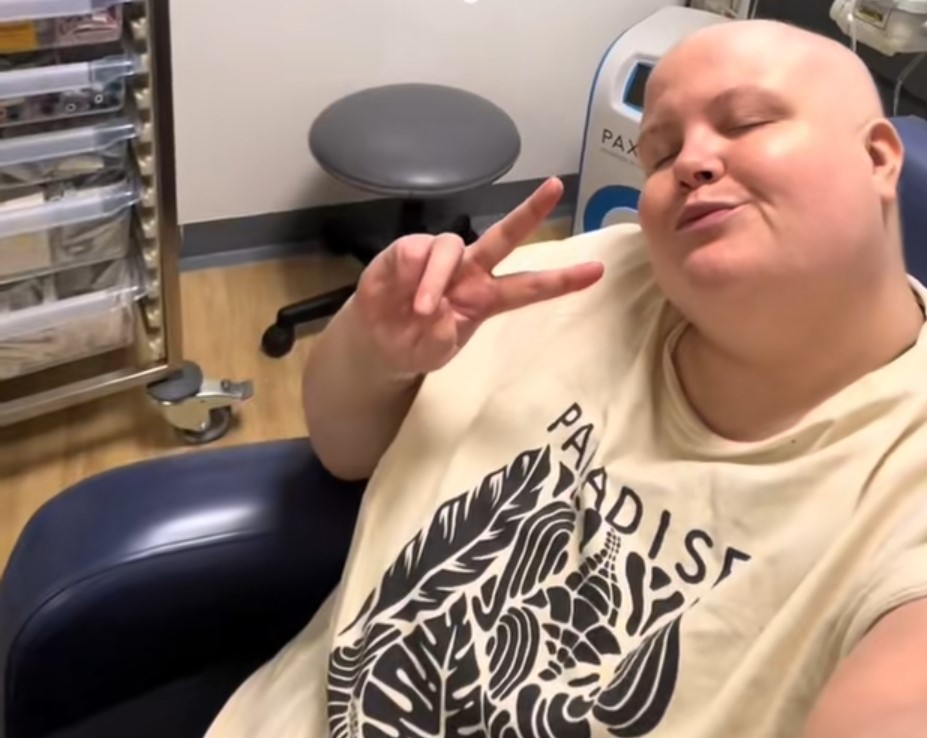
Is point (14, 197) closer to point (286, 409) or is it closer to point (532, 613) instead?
point (286, 409)

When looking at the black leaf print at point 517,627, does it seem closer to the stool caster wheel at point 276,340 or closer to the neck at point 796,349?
the neck at point 796,349

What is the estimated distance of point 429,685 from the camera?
2.84ft

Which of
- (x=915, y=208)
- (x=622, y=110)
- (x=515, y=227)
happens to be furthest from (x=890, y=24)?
(x=515, y=227)

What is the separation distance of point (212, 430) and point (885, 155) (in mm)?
1339

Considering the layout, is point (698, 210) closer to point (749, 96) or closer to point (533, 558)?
point (749, 96)

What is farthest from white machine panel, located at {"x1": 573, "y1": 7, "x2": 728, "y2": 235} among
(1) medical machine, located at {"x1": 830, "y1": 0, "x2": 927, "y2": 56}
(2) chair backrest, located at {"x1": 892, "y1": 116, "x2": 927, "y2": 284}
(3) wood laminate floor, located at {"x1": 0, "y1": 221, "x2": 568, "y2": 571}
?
(2) chair backrest, located at {"x1": 892, "y1": 116, "x2": 927, "y2": 284}

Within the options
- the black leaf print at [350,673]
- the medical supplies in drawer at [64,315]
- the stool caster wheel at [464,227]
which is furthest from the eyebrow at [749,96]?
the stool caster wheel at [464,227]

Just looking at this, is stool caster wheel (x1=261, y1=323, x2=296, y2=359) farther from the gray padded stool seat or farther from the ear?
the ear

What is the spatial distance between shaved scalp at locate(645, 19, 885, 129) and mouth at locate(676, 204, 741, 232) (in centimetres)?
10

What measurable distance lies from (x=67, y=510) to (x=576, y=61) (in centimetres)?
167

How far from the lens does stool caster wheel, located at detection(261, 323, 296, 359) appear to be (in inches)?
82.0

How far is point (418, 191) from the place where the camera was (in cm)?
189

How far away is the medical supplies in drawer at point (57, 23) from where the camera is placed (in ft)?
4.51

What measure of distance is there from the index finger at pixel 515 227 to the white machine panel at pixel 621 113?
116cm
